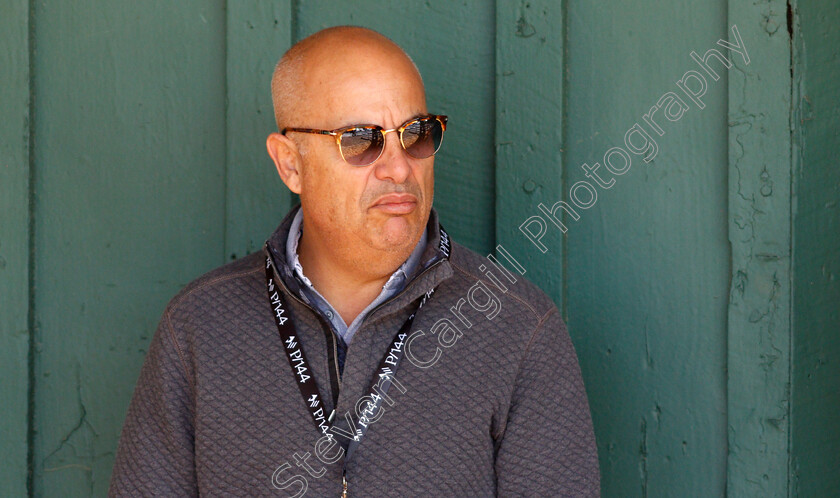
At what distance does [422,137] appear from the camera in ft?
7.55

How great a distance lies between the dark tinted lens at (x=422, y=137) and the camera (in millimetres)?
2277

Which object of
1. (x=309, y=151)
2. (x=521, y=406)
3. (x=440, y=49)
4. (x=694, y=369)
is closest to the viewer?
(x=521, y=406)

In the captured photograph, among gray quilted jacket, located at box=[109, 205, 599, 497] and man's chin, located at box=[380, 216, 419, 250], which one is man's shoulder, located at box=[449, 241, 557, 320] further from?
man's chin, located at box=[380, 216, 419, 250]

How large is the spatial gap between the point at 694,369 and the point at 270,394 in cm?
123

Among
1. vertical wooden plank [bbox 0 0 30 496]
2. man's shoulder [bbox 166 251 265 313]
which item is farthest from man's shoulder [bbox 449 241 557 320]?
vertical wooden plank [bbox 0 0 30 496]

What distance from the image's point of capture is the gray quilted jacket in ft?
7.09

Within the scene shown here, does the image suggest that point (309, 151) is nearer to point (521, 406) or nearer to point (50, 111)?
point (521, 406)

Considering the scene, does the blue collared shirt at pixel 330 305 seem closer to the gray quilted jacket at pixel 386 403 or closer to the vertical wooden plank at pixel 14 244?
the gray quilted jacket at pixel 386 403

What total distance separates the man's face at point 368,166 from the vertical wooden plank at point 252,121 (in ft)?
2.09

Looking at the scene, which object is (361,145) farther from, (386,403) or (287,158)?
(386,403)

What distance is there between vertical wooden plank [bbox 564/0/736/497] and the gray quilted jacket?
1.49 feet

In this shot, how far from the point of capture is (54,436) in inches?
117

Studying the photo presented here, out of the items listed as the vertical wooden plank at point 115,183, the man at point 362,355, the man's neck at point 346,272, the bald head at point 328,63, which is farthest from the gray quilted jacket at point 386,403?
the vertical wooden plank at point 115,183

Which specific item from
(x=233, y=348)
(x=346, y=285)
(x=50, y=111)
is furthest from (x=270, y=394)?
(x=50, y=111)
